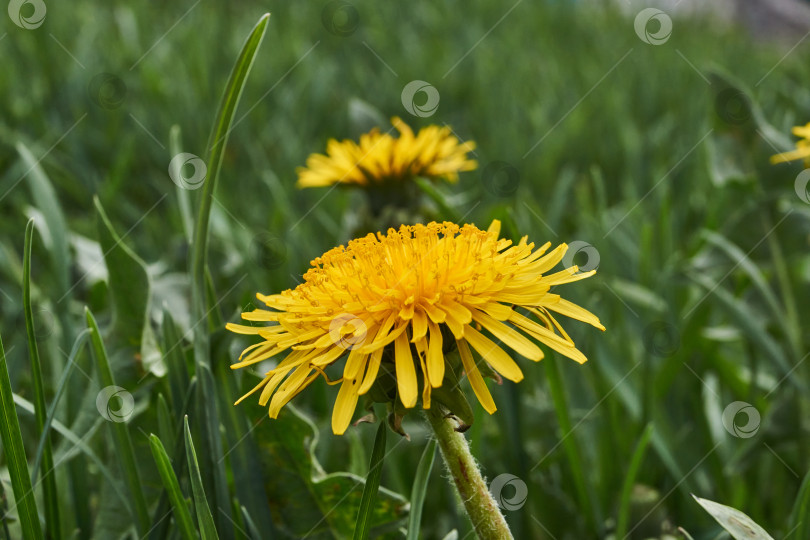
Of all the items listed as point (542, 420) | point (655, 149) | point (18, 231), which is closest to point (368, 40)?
point (655, 149)

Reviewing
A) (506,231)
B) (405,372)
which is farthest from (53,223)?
(405,372)

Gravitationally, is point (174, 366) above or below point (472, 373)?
above

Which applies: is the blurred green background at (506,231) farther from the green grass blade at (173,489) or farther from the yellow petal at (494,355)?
the yellow petal at (494,355)

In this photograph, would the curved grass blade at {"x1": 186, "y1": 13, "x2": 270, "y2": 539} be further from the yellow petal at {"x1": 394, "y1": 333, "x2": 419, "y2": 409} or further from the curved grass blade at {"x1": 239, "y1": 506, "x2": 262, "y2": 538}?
the yellow petal at {"x1": 394, "y1": 333, "x2": 419, "y2": 409}

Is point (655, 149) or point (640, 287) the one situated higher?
point (655, 149)

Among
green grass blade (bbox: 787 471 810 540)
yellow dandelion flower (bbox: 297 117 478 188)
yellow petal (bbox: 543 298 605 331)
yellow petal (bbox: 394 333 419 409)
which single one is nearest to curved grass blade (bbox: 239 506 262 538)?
yellow petal (bbox: 394 333 419 409)

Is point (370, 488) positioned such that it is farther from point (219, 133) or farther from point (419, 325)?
point (219, 133)

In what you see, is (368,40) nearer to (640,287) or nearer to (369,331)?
(640,287)
